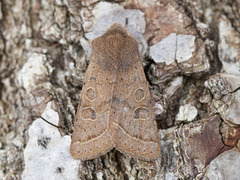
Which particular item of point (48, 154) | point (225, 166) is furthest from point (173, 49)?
point (48, 154)

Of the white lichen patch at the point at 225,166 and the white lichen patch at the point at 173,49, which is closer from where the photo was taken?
the white lichen patch at the point at 225,166

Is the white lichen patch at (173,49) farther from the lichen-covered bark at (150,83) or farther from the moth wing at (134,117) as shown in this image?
the moth wing at (134,117)

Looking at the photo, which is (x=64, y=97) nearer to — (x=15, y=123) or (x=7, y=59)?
(x=15, y=123)

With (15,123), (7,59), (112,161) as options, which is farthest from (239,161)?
(7,59)

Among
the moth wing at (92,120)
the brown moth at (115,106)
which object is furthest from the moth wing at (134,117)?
the moth wing at (92,120)

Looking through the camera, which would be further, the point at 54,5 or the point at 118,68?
the point at 54,5

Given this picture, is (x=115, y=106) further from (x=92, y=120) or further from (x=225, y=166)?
(x=225, y=166)

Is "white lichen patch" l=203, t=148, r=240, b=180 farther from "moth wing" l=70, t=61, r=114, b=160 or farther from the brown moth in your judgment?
"moth wing" l=70, t=61, r=114, b=160

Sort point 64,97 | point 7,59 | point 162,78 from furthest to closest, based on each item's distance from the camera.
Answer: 1. point 7,59
2. point 64,97
3. point 162,78
